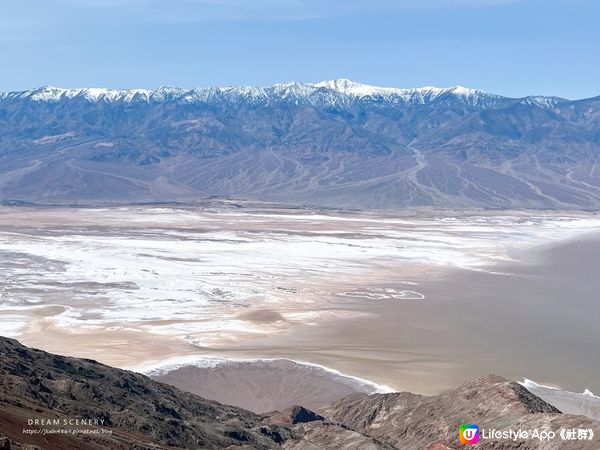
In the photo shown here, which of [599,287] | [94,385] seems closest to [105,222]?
[599,287]

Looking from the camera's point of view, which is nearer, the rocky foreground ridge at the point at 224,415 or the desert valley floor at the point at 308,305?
the rocky foreground ridge at the point at 224,415

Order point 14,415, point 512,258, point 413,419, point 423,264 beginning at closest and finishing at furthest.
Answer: point 14,415 < point 413,419 < point 423,264 < point 512,258

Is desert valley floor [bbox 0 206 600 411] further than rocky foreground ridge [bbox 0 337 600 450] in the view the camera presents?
Yes

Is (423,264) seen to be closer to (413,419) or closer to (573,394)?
(573,394)
